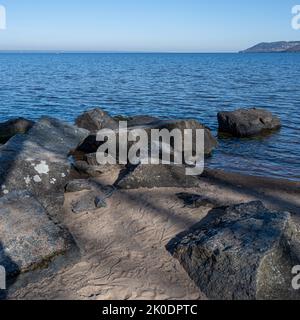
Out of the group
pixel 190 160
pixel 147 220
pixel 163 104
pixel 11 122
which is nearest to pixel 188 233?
pixel 147 220

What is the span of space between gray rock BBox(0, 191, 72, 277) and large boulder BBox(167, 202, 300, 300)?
7.01 ft

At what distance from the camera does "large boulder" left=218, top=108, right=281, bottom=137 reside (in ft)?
59.3

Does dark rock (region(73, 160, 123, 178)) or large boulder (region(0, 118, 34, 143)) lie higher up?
large boulder (region(0, 118, 34, 143))

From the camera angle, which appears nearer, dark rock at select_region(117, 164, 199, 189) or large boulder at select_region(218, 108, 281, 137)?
dark rock at select_region(117, 164, 199, 189)

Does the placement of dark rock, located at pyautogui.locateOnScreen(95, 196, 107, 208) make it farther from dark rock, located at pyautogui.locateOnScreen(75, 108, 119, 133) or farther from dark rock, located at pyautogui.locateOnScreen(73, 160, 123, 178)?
dark rock, located at pyautogui.locateOnScreen(75, 108, 119, 133)

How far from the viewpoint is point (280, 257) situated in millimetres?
5727

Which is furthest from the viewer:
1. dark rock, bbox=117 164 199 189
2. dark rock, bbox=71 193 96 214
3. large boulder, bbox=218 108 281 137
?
large boulder, bbox=218 108 281 137

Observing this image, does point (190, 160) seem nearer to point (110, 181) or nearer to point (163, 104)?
point (110, 181)

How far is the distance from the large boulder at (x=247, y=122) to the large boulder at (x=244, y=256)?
459 inches

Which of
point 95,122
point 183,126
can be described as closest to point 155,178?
point 183,126

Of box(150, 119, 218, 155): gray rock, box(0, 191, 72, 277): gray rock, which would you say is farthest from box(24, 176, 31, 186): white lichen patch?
box(150, 119, 218, 155): gray rock

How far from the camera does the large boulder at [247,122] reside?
18078 millimetres

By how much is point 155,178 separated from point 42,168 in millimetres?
2985

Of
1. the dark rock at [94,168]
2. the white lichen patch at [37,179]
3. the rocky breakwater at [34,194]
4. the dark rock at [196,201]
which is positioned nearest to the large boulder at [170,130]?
the rocky breakwater at [34,194]
